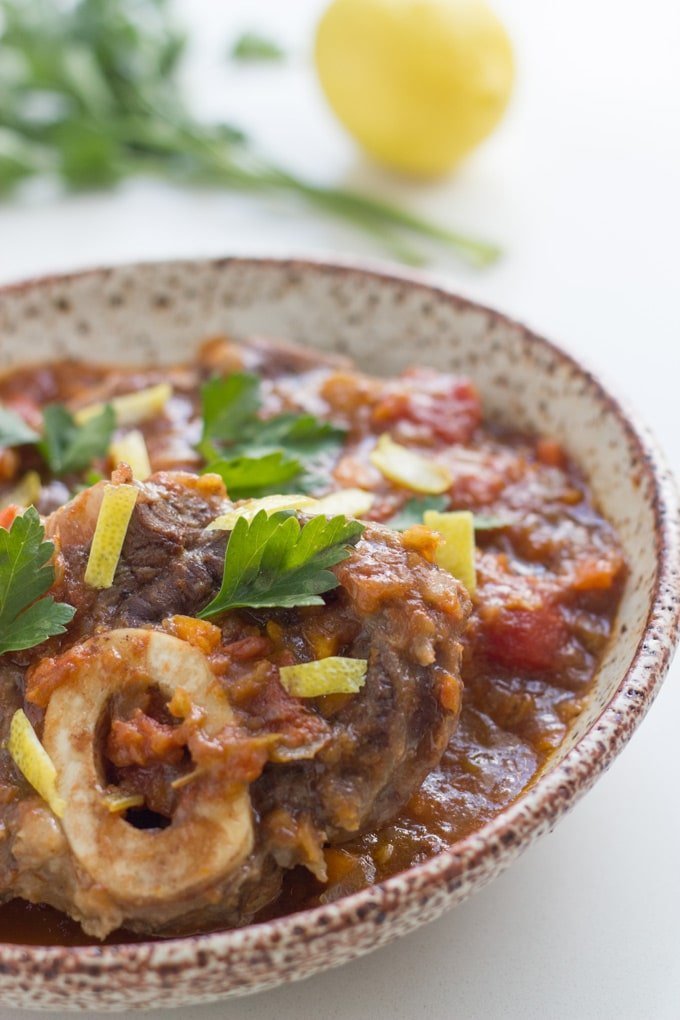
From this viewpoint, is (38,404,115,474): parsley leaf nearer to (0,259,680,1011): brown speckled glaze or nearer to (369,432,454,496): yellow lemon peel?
(0,259,680,1011): brown speckled glaze

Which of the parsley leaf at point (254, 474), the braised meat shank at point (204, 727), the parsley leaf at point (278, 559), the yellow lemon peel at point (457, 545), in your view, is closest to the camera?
the braised meat shank at point (204, 727)

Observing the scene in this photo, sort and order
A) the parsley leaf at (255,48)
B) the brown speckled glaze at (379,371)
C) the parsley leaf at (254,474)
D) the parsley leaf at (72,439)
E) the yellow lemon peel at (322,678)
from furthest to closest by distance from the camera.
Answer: the parsley leaf at (255,48) < the parsley leaf at (72,439) < the parsley leaf at (254,474) < the yellow lemon peel at (322,678) < the brown speckled glaze at (379,371)

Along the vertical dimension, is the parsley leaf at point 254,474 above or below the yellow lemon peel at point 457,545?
below

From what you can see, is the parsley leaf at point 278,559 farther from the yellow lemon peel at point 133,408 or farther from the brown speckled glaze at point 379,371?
the yellow lemon peel at point 133,408

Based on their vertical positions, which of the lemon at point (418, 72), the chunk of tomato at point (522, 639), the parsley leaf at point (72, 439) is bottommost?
the parsley leaf at point (72, 439)

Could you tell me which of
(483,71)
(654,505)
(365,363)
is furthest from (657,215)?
(654,505)

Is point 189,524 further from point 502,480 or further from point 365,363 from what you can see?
point 365,363

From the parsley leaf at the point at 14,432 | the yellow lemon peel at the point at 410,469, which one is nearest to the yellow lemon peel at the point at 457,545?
the yellow lemon peel at the point at 410,469
